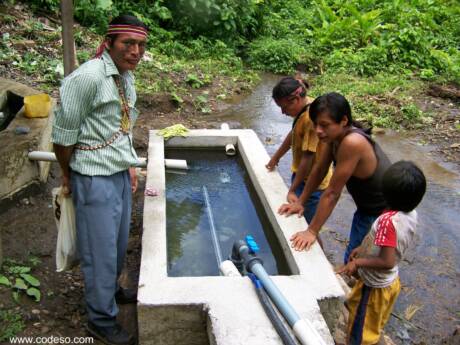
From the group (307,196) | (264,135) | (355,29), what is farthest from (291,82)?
(355,29)

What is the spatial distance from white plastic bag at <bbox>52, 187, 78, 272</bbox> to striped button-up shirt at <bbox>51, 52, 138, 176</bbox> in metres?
0.33

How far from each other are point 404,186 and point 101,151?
1789mm


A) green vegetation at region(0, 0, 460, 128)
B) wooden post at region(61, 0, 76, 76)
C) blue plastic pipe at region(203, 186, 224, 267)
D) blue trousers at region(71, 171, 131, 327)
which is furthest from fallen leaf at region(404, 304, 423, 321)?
green vegetation at region(0, 0, 460, 128)

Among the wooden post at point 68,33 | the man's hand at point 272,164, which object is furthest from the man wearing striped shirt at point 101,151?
the wooden post at point 68,33

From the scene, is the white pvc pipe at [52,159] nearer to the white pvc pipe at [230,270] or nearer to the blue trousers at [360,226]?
the white pvc pipe at [230,270]

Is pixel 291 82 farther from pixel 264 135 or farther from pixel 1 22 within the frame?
pixel 1 22

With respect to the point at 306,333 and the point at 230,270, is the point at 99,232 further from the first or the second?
the point at 306,333

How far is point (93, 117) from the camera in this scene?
2.63m

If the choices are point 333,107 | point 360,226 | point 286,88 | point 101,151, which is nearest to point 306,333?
point 360,226

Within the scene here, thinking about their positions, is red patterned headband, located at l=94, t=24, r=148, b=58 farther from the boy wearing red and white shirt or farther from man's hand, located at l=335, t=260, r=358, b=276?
man's hand, located at l=335, t=260, r=358, b=276

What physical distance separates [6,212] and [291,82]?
305 centimetres

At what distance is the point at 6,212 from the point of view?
4461mm

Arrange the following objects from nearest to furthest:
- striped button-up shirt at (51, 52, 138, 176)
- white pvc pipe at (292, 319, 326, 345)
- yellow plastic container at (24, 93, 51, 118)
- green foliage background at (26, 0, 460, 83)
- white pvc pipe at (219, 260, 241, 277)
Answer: white pvc pipe at (292, 319, 326, 345)
striped button-up shirt at (51, 52, 138, 176)
white pvc pipe at (219, 260, 241, 277)
yellow plastic container at (24, 93, 51, 118)
green foliage background at (26, 0, 460, 83)

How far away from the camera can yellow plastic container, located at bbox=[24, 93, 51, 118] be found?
4.96 metres
